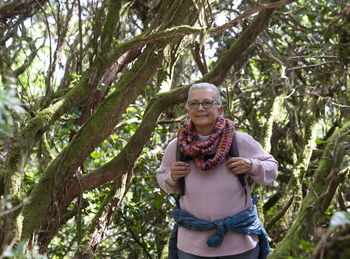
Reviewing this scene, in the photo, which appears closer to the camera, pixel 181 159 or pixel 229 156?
pixel 229 156

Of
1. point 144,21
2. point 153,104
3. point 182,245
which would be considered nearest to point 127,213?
point 153,104

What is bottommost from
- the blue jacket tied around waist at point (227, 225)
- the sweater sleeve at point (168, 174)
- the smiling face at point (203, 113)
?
the blue jacket tied around waist at point (227, 225)

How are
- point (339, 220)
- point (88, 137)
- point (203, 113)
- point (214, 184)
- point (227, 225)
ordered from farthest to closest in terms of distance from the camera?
point (88, 137) → point (203, 113) → point (214, 184) → point (227, 225) → point (339, 220)

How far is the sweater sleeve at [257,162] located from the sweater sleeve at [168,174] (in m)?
0.41

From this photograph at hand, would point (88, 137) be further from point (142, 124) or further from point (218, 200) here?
point (218, 200)

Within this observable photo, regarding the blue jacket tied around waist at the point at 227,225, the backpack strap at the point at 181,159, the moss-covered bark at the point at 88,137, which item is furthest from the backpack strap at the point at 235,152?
the moss-covered bark at the point at 88,137

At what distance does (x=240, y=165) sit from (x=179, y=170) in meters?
0.34

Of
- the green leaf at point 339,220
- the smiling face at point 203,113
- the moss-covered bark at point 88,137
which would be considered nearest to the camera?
the green leaf at point 339,220

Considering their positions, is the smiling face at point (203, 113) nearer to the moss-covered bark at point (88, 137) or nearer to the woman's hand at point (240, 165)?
the woman's hand at point (240, 165)

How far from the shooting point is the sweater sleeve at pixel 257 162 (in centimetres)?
255

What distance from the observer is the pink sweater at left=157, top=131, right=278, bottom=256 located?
251cm

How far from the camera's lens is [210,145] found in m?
2.59

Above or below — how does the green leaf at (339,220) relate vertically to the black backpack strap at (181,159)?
below

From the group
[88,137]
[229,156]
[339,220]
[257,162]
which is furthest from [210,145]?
[339,220]
